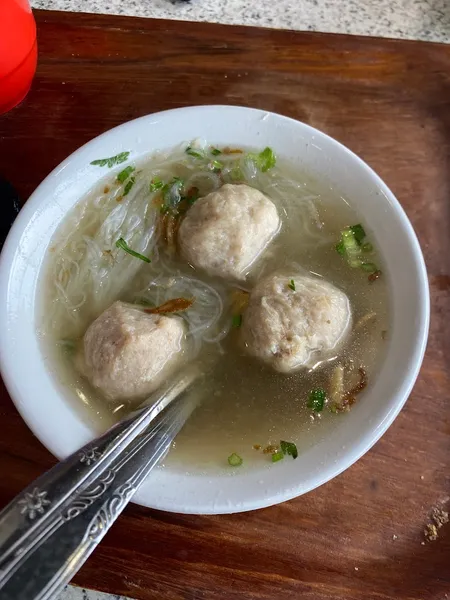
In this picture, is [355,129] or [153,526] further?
[355,129]

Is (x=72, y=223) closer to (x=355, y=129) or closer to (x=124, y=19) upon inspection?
(x=124, y=19)

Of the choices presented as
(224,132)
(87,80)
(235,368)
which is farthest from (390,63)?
(235,368)

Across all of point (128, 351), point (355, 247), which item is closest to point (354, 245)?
point (355, 247)

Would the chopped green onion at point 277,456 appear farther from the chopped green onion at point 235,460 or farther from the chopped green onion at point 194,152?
the chopped green onion at point 194,152

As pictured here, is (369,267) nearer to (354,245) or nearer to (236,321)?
(354,245)

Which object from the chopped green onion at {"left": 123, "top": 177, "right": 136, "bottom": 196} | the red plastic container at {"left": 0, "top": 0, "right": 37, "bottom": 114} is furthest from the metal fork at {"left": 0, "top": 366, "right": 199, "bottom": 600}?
the red plastic container at {"left": 0, "top": 0, "right": 37, "bottom": 114}

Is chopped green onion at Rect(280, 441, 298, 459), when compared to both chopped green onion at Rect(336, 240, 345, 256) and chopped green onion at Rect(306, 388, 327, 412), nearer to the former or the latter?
chopped green onion at Rect(306, 388, 327, 412)
